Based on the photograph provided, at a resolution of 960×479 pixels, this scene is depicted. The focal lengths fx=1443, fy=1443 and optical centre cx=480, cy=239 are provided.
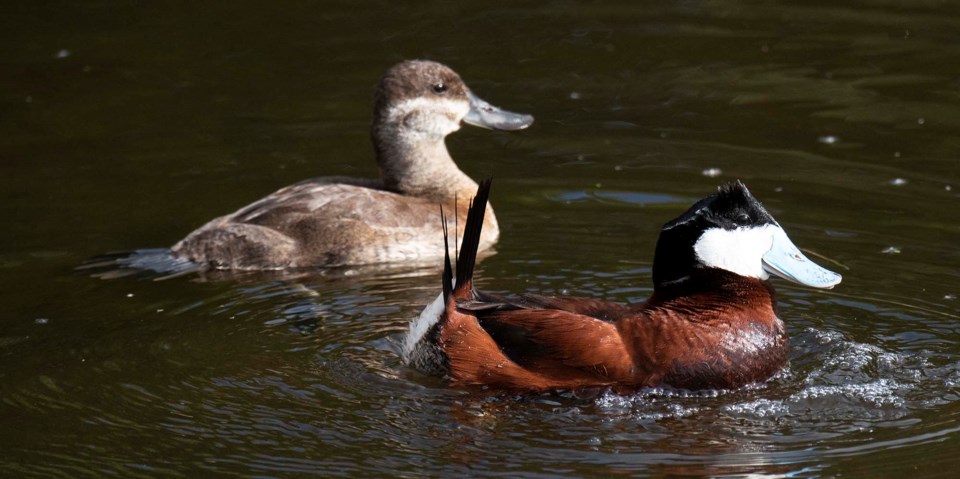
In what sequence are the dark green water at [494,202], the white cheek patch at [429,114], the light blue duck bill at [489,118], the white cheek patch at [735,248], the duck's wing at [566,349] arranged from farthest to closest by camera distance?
1. the light blue duck bill at [489,118]
2. the white cheek patch at [429,114]
3. the white cheek patch at [735,248]
4. the duck's wing at [566,349]
5. the dark green water at [494,202]

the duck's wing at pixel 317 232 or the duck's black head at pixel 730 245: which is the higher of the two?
the duck's black head at pixel 730 245

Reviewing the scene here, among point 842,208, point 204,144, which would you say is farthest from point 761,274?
point 204,144

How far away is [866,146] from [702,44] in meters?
2.10

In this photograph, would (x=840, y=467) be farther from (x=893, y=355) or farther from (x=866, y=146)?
(x=866, y=146)

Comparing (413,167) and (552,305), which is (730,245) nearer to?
(552,305)

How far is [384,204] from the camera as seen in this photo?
7680 mm

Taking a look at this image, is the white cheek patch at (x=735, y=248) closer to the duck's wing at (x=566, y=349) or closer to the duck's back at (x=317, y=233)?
the duck's wing at (x=566, y=349)

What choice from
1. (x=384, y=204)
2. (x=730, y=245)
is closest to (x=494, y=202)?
(x=384, y=204)

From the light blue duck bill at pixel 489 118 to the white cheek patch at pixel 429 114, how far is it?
0.28 ft

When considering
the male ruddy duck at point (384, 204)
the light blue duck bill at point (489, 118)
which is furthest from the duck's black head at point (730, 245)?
the light blue duck bill at point (489, 118)

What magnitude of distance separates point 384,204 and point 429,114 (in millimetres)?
688

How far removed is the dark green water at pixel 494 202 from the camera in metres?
4.88

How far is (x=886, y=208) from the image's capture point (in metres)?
7.54

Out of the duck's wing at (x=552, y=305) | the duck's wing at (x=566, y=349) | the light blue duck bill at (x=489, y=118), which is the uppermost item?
the light blue duck bill at (x=489, y=118)
